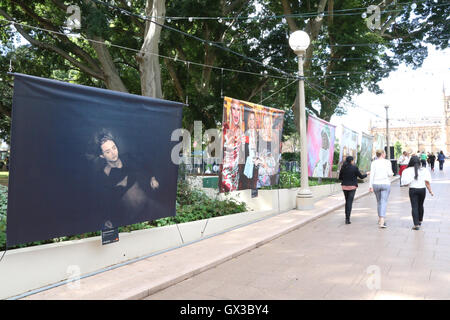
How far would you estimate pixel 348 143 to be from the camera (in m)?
18.1

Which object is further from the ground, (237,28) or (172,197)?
(237,28)

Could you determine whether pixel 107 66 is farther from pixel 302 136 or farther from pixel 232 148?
pixel 302 136

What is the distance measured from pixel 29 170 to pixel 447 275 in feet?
19.8

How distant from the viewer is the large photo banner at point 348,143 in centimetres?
1716

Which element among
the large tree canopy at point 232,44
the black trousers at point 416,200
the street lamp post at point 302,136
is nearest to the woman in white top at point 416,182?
the black trousers at point 416,200

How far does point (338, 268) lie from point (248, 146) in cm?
460

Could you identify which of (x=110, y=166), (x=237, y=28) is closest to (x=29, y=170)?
(x=110, y=166)

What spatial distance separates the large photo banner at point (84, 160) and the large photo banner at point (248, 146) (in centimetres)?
190

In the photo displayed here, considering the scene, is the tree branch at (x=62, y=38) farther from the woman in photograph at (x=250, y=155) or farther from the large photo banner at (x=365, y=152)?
the large photo banner at (x=365, y=152)

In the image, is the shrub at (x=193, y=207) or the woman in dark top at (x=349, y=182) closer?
the shrub at (x=193, y=207)

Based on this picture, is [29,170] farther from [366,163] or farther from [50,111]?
[366,163]

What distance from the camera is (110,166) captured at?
552 cm

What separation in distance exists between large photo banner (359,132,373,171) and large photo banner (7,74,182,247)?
17.7 meters

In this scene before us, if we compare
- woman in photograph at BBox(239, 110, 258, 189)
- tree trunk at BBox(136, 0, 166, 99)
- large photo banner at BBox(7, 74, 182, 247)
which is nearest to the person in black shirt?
large photo banner at BBox(7, 74, 182, 247)
